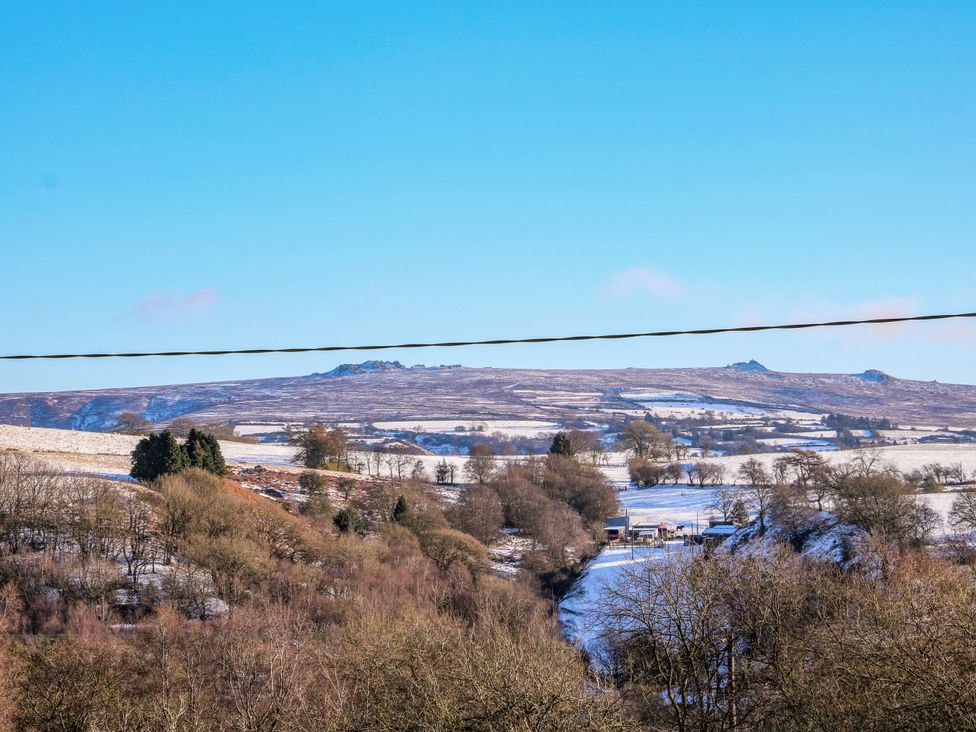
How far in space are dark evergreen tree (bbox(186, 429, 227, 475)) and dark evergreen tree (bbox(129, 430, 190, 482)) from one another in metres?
1.73

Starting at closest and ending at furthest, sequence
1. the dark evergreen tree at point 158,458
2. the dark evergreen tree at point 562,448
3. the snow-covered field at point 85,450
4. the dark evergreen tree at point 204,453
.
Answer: the dark evergreen tree at point 158,458
the dark evergreen tree at point 204,453
the snow-covered field at point 85,450
the dark evergreen tree at point 562,448

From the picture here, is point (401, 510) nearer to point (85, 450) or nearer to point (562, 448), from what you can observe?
point (85, 450)

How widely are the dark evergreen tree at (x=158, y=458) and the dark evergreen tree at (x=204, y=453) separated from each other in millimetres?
1725

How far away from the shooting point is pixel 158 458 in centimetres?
6569

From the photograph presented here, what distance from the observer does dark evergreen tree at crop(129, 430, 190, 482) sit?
65.4 meters

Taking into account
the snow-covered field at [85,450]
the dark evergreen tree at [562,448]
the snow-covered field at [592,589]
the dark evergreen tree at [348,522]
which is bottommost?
the snow-covered field at [592,589]

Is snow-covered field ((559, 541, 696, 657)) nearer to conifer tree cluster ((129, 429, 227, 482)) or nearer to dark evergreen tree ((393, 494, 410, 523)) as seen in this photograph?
dark evergreen tree ((393, 494, 410, 523))

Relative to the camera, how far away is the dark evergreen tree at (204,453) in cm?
6956

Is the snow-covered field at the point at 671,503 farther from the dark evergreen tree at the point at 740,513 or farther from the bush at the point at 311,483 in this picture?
the bush at the point at 311,483

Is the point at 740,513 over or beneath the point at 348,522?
beneath

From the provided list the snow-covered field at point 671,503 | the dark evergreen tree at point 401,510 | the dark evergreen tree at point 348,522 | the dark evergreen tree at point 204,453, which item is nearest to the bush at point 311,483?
the dark evergreen tree at point 204,453

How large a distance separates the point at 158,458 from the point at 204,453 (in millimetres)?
5007

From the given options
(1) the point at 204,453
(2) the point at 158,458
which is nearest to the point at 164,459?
(2) the point at 158,458

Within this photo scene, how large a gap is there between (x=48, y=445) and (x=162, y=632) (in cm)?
5964
